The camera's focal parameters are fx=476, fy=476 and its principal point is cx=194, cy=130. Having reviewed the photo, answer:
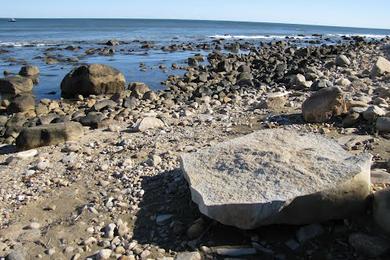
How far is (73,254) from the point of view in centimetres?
443

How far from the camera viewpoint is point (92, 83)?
15.4 m

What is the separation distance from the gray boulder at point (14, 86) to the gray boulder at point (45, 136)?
26.6 feet

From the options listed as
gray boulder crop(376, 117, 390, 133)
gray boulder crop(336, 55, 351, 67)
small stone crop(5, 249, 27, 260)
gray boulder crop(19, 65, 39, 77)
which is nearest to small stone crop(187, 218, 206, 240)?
small stone crop(5, 249, 27, 260)

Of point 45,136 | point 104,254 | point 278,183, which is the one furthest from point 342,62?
point 104,254

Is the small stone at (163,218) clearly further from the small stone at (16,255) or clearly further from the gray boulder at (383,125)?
the gray boulder at (383,125)

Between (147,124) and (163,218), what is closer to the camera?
(163,218)

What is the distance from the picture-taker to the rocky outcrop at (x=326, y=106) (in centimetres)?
796

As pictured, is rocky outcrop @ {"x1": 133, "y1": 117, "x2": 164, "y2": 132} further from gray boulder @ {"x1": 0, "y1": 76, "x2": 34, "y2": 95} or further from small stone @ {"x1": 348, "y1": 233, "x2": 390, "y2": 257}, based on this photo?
gray boulder @ {"x1": 0, "y1": 76, "x2": 34, "y2": 95}

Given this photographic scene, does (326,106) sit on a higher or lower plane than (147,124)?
higher

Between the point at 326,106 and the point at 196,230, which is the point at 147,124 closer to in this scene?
the point at 326,106

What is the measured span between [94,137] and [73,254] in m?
4.10

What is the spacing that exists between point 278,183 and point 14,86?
519 inches

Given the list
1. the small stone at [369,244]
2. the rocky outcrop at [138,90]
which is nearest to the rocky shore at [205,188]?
the small stone at [369,244]

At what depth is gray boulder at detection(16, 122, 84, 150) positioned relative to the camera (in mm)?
7949
